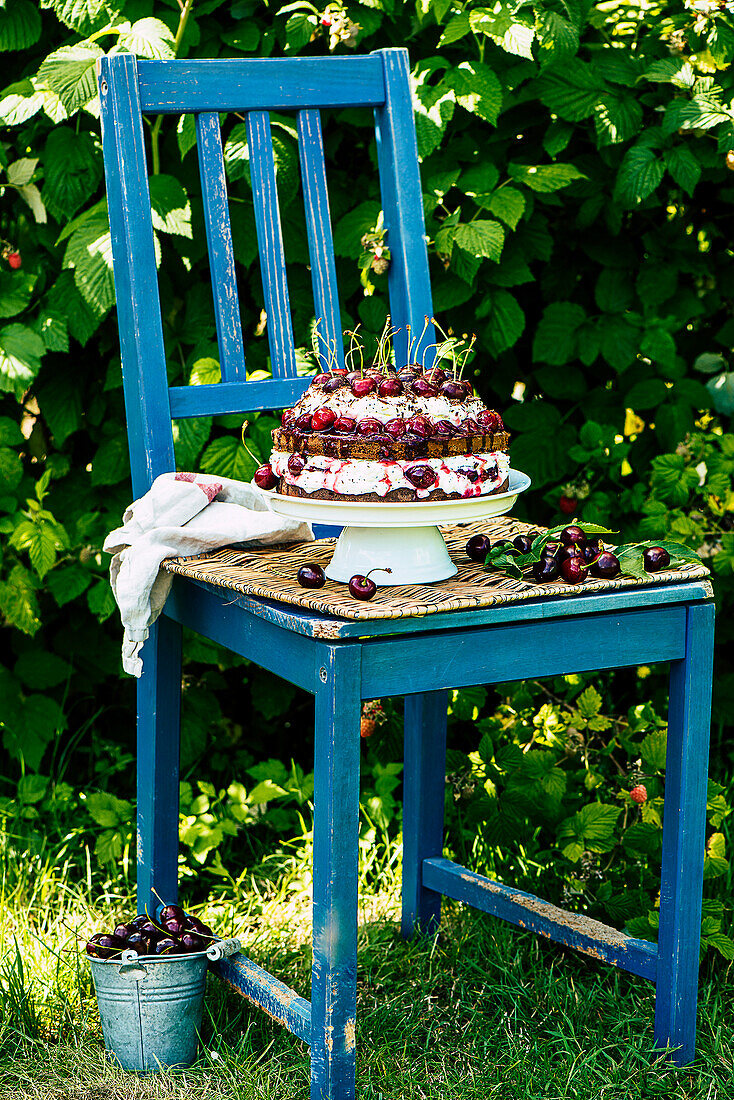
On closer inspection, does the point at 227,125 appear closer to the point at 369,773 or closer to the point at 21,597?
the point at 21,597

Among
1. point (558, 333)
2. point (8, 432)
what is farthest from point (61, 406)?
point (558, 333)

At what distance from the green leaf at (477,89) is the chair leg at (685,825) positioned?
89cm

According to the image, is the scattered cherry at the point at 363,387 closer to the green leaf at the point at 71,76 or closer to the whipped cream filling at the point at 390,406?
the whipped cream filling at the point at 390,406

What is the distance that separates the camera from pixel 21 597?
2.06 metres

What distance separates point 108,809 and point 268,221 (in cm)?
103

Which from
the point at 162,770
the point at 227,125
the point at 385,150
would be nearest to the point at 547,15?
the point at 385,150

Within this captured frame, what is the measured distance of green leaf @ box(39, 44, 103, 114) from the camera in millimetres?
1898

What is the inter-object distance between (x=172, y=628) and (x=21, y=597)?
1.61ft

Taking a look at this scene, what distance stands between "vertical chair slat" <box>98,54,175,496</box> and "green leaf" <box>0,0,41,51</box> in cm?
50

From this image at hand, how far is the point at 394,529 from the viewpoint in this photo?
1401 mm

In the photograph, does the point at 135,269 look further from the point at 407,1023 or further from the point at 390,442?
the point at 407,1023

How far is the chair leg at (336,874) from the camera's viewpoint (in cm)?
129

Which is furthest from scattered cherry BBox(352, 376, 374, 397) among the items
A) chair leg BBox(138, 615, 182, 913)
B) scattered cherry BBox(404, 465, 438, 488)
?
chair leg BBox(138, 615, 182, 913)

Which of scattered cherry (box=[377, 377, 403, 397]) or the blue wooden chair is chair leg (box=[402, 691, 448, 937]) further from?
scattered cherry (box=[377, 377, 403, 397])
